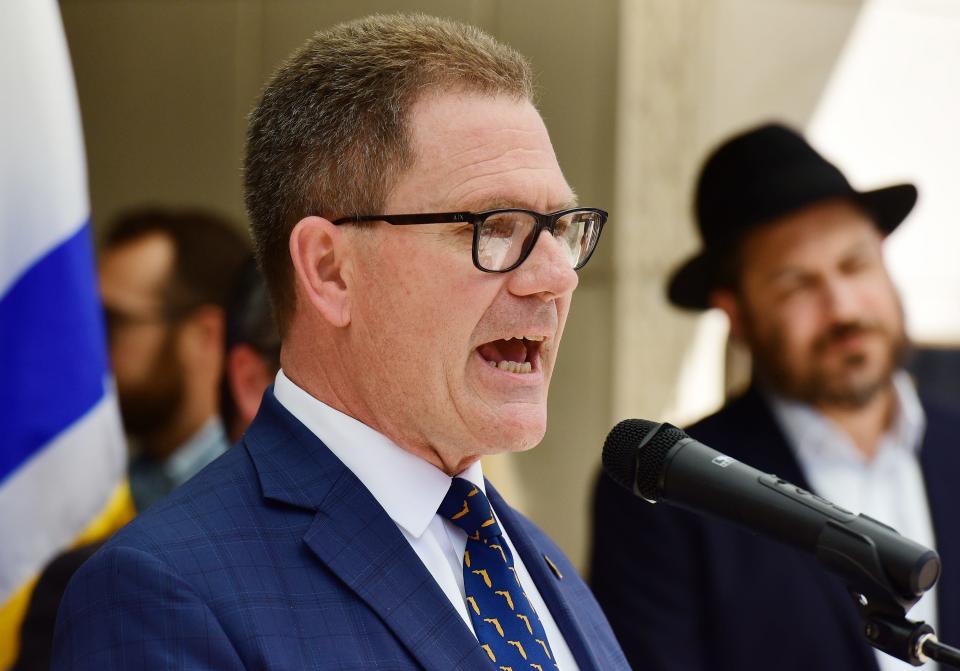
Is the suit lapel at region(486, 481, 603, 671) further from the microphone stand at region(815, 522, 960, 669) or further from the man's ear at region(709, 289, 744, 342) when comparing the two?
the man's ear at region(709, 289, 744, 342)

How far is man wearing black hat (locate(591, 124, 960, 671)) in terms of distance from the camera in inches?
121

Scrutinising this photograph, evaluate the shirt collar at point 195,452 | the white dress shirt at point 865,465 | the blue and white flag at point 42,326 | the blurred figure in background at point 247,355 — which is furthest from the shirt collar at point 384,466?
the shirt collar at point 195,452

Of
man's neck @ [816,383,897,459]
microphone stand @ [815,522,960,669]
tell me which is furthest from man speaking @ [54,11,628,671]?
man's neck @ [816,383,897,459]

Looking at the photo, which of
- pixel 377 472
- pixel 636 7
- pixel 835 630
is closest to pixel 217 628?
pixel 377 472

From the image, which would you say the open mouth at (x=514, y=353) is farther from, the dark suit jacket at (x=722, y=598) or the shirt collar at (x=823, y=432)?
the shirt collar at (x=823, y=432)

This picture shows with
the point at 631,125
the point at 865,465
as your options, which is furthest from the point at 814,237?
the point at 631,125

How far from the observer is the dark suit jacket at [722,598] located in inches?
120

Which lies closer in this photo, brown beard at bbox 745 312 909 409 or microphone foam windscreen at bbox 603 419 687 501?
microphone foam windscreen at bbox 603 419 687 501

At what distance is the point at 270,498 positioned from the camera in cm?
166

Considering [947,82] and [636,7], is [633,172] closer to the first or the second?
[636,7]

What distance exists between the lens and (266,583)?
1.55 metres

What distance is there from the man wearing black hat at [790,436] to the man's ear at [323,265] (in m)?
1.52

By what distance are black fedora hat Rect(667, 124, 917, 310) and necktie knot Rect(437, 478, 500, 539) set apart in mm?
1836

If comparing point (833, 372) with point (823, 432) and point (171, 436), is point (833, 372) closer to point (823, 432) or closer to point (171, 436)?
point (823, 432)
